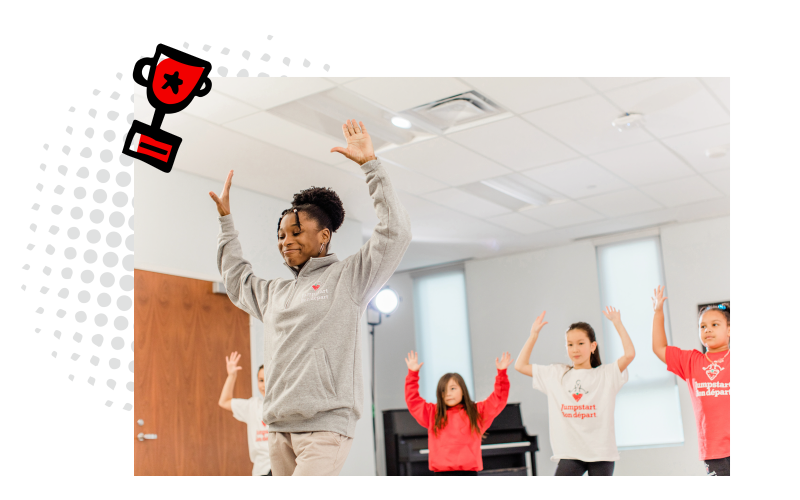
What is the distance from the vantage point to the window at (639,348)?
625 centimetres

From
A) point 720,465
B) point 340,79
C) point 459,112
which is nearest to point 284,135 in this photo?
point 340,79

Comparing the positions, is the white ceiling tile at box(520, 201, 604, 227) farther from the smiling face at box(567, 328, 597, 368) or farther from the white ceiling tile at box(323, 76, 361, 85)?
the white ceiling tile at box(323, 76, 361, 85)

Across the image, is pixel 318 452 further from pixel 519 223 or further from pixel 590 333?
pixel 519 223

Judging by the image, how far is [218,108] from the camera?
3545mm

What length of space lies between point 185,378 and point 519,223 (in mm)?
3182

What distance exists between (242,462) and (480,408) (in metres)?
1.69

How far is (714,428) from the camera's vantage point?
284 centimetres

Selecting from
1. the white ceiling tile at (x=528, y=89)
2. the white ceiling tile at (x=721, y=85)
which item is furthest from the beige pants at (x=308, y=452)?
the white ceiling tile at (x=721, y=85)

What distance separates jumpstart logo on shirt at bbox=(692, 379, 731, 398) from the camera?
286cm

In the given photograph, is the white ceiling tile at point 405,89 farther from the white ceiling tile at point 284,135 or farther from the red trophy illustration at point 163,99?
the red trophy illustration at point 163,99

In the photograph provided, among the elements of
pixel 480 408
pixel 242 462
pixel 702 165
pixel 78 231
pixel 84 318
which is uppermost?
pixel 702 165

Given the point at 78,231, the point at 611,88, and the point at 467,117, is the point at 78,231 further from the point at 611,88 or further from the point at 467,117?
the point at 611,88

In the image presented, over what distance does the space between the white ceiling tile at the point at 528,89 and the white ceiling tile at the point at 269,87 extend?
0.72 m

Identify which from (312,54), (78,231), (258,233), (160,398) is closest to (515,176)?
(258,233)
